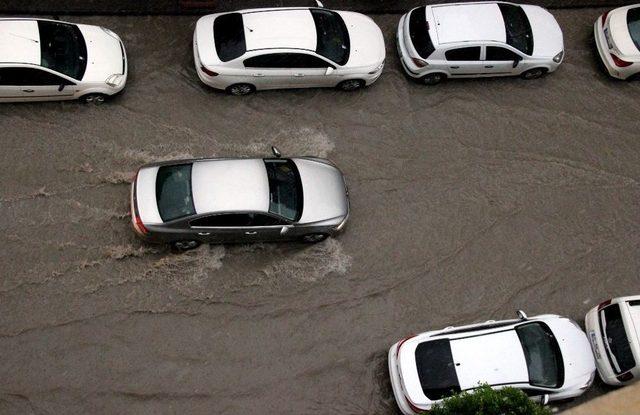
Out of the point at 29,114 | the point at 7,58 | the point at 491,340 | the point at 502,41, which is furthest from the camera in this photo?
the point at 502,41

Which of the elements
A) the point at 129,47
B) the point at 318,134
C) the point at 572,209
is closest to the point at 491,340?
the point at 572,209

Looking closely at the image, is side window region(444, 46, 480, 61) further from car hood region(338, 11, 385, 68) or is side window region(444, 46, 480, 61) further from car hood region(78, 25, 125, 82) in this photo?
car hood region(78, 25, 125, 82)

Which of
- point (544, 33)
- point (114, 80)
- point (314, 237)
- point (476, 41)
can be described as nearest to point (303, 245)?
point (314, 237)

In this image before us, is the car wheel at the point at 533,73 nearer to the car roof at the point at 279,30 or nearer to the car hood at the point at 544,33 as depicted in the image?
the car hood at the point at 544,33

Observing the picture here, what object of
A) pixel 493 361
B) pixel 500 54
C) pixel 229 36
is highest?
pixel 229 36

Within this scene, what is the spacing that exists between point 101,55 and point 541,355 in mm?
9935

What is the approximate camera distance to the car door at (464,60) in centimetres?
1345

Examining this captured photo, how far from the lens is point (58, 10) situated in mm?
13719

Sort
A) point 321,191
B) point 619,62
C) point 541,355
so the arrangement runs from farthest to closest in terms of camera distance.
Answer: point 619,62 → point 321,191 → point 541,355

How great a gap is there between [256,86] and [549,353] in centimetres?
756

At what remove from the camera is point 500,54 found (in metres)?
13.7

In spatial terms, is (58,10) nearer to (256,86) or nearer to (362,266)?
(256,86)

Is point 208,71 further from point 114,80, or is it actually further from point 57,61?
point 57,61

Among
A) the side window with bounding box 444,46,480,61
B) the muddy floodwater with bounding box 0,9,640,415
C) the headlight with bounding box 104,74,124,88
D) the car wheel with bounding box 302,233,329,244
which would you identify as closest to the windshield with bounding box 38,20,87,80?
the headlight with bounding box 104,74,124,88
